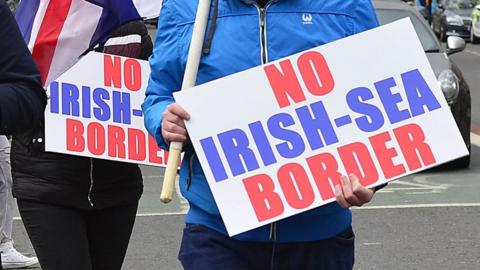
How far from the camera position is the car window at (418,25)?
37.0ft

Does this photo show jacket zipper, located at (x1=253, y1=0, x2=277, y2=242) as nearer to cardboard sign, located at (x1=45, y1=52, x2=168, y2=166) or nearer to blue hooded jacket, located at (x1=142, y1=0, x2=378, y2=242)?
blue hooded jacket, located at (x1=142, y1=0, x2=378, y2=242)

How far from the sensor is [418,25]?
11.7 meters

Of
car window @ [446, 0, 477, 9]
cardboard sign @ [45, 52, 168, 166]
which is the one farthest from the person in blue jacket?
car window @ [446, 0, 477, 9]

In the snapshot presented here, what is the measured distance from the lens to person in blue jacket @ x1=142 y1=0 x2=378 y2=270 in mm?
3217

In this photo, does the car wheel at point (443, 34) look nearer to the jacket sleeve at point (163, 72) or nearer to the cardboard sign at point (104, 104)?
the cardboard sign at point (104, 104)

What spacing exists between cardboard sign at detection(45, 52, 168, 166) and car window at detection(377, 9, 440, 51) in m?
6.98

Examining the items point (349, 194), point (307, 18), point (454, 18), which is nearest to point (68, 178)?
point (307, 18)

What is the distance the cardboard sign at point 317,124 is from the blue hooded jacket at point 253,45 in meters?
0.07

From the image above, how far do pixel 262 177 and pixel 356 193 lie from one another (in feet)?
0.93

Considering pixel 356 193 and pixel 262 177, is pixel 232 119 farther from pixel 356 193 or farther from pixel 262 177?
pixel 356 193

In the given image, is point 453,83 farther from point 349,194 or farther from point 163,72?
point 349,194

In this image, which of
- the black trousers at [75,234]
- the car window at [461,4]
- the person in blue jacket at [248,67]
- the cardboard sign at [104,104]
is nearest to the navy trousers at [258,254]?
the person in blue jacket at [248,67]

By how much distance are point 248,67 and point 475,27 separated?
28.5 meters

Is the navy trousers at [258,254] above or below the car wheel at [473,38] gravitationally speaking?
above
